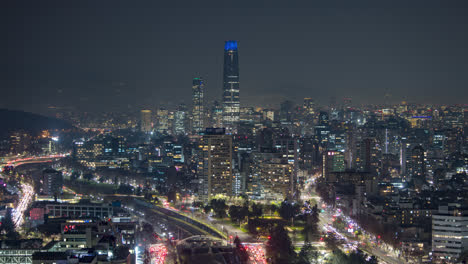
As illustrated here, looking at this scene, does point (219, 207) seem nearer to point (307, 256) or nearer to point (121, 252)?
point (307, 256)

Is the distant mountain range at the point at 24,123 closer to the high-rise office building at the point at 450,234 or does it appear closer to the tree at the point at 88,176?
the tree at the point at 88,176

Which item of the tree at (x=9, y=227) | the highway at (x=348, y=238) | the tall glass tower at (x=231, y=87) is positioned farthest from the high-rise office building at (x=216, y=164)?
the tall glass tower at (x=231, y=87)

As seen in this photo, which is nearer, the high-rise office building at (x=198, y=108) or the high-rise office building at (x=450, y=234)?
the high-rise office building at (x=450, y=234)

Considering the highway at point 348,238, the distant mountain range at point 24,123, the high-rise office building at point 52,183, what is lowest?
the highway at point 348,238

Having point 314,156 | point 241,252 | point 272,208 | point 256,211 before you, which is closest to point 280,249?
point 241,252

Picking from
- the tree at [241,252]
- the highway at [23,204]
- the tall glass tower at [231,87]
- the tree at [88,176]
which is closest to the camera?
the tree at [241,252]

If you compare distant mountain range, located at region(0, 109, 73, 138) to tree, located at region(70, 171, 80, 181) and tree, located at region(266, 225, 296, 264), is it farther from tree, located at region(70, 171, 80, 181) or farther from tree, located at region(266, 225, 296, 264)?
tree, located at region(266, 225, 296, 264)

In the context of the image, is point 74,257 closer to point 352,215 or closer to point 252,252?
point 252,252
